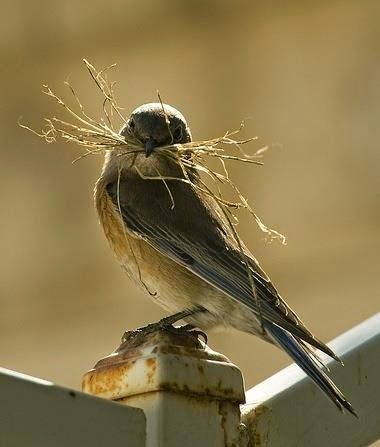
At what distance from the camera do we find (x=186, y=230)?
414cm

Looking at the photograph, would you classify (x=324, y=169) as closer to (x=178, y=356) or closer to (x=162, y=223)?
(x=162, y=223)

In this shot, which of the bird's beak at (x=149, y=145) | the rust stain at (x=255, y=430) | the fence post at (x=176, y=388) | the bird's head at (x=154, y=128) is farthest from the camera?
the bird's head at (x=154, y=128)

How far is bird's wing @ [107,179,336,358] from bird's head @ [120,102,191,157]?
18 cm

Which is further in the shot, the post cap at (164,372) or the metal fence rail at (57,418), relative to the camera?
the post cap at (164,372)

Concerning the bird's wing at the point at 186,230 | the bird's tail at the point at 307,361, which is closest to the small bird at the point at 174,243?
the bird's wing at the point at 186,230

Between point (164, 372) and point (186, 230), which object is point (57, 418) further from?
point (186, 230)

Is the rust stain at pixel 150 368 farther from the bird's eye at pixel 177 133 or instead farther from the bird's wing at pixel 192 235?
the bird's eye at pixel 177 133

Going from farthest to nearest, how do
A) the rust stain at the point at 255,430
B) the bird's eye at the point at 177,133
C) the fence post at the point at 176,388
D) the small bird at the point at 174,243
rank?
1. the bird's eye at the point at 177,133
2. the small bird at the point at 174,243
3. the rust stain at the point at 255,430
4. the fence post at the point at 176,388

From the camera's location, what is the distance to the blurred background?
7.63 metres

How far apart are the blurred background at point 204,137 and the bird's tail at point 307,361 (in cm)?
385

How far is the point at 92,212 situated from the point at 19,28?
1.19m

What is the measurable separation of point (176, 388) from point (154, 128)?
1801 mm

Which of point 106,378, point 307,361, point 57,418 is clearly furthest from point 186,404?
point 307,361

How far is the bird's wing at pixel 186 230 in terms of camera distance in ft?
13.0
